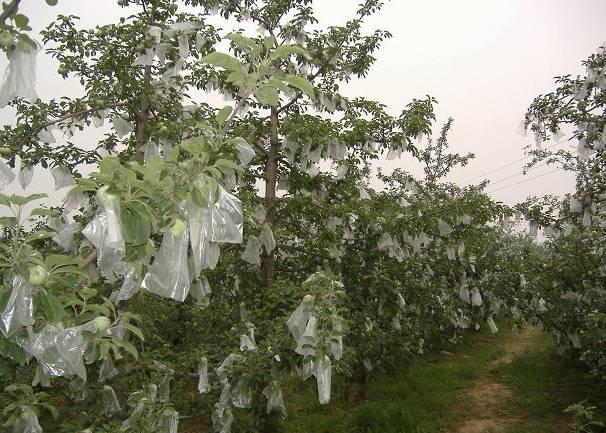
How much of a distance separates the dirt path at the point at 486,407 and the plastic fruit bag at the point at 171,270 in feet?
17.1

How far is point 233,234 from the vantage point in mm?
1369

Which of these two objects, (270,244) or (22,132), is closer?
(22,132)

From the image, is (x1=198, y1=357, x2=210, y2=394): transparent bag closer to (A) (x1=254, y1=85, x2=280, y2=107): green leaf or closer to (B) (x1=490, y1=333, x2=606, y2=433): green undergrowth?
(A) (x1=254, y1=85, x2=280, y2=107): green leaf

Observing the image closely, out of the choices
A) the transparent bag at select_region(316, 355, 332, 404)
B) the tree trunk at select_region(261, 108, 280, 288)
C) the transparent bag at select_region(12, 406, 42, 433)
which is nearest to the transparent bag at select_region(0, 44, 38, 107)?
the transparent bag at select_region(12, 406, 42, 433)

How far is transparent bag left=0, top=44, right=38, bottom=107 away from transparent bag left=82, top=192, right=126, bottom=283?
47cm

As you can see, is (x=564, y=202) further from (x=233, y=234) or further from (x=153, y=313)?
(x=233, y=234)

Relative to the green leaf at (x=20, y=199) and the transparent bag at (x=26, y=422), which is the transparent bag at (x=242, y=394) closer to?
the transparent bag at (x=26, y=422)

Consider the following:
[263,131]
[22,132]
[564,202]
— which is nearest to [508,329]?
[564,202]

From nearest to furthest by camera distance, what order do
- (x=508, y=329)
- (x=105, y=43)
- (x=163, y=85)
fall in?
1. (x=105, y=43)
2. (x=163, y=85)
3. (x=508, y=329)

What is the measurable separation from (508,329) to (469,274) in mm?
4220

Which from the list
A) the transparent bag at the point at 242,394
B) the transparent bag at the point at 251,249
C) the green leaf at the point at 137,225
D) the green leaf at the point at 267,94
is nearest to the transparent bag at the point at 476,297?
the transparent bag at the point at 251,249

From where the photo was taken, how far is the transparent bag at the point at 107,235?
40.7 inches

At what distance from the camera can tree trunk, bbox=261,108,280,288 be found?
13.9 feet

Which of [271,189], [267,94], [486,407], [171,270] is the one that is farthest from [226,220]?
[486,407]
